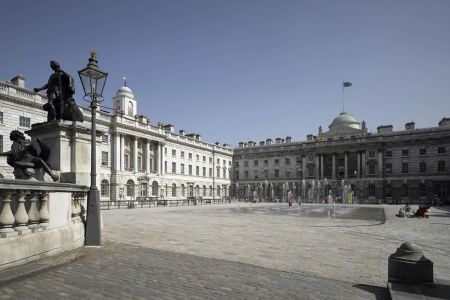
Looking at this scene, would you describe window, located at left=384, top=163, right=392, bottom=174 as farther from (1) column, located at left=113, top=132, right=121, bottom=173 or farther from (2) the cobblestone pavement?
(2) the cobblestone pavement

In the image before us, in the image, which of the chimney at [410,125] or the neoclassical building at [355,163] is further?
the chimney at [410,125]

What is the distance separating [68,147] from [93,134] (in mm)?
851

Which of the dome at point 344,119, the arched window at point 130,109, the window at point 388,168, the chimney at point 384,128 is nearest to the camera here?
the arched window at point 130,109

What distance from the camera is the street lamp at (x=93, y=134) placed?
8.95 metres

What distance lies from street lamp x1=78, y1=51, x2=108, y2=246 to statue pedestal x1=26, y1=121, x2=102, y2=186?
518 millimetres

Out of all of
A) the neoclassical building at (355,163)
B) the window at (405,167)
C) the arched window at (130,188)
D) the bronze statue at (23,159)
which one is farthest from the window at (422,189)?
the bronze statue at (23,159)

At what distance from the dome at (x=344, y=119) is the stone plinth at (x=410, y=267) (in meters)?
76.3

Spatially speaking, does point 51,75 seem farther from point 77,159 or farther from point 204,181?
point 204,181

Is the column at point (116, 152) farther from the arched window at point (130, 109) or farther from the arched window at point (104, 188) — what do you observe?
the arched window at point (130, 109)

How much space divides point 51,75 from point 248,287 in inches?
313

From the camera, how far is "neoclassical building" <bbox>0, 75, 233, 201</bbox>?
35.4 metres

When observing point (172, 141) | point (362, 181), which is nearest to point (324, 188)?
point (362, 181)

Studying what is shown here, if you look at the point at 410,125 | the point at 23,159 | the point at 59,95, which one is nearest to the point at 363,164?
the point at 410,125

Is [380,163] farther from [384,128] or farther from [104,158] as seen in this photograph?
[104,158]
